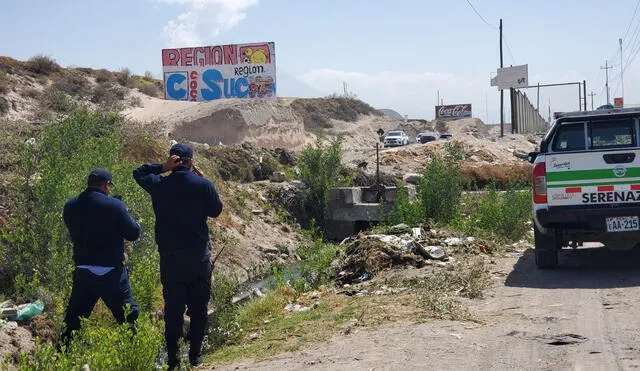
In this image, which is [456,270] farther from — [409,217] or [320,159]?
[320,159]

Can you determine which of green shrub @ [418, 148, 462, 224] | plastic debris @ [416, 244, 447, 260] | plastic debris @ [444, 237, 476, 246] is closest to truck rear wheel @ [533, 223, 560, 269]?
plastic debris @ [416, 244, 447, 260]

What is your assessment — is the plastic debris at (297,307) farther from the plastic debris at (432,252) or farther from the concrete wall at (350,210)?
the concrete wall at (350,210)

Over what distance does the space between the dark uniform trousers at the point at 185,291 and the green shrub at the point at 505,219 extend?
8.06 metres

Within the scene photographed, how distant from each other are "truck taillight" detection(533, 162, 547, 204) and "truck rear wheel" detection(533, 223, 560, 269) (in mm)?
485

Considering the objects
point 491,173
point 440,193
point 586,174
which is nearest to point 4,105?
point 491,173

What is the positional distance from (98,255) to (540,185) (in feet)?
18.9

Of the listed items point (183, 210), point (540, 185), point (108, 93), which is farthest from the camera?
point (108, 93)

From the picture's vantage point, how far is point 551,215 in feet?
33.9

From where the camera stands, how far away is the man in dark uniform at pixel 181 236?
7.20m

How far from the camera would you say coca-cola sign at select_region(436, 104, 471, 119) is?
12009cm

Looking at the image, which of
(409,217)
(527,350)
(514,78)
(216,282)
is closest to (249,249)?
(409,217)

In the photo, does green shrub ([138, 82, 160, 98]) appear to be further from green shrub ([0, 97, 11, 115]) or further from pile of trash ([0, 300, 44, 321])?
pile of trash ([0, 300, 44, 321])

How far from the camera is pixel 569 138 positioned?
10.9m

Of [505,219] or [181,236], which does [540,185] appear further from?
[181,236]
